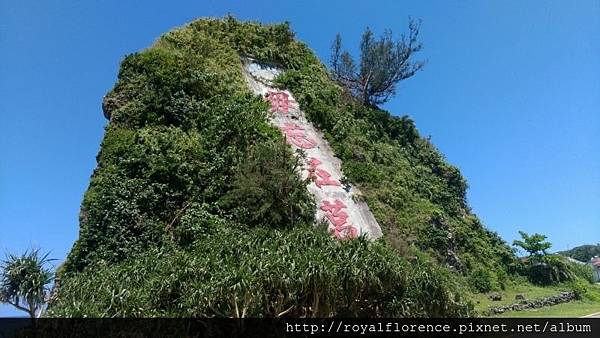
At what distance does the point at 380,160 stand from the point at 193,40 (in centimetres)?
979

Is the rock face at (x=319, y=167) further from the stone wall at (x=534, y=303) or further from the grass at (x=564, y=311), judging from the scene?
the grass at (x=564, y=311)

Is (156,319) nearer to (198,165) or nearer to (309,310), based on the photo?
(309,310)

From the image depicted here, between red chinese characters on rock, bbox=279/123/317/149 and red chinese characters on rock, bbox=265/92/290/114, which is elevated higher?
red chinese characters on rock, bbox=265/92/290/114

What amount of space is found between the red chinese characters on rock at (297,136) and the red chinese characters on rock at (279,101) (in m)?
0.98

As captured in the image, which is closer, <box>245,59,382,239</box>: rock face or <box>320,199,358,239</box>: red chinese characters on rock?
<box>320,199,358,239</box>: red chinese characters on rock

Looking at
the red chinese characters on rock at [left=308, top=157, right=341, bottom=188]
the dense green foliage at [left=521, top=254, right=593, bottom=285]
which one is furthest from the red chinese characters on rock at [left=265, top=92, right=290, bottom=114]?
the dense green foliage at [left=521, top=254, right=593, bottom=285]

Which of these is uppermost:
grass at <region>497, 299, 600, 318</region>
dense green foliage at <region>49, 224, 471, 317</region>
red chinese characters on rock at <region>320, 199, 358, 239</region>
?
red chinese characters on rock at <region>320, 199, 358, 239</region>

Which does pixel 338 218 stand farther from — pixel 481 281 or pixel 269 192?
pixel 481 281

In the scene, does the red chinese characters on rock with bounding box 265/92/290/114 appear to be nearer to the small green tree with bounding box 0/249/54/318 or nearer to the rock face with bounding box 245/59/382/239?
the rock face with bounding box 245/59/382/239

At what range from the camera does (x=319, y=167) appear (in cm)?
1992

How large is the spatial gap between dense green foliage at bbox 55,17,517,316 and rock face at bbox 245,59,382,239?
60cm

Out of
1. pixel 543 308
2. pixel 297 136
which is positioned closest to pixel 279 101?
pixel 297 136

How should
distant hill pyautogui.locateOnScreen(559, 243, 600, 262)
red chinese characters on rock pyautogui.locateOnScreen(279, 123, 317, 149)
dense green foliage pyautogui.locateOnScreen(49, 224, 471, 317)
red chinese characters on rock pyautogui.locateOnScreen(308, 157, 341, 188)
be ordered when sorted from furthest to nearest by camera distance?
distant hill pyautogui.locateOnScreen(559, 243, 600, 262), red chinese characters on rock pyautogui.locateOnScreen(279, 123, 317, 149), red chinese characters on rock pyautogui.locateOnScreen(308, 157, 341, 188), dense green foliage pyautogui.locateOnScreen(49, 224, 471, 317)

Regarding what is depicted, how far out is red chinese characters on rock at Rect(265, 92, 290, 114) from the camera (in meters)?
22.4
